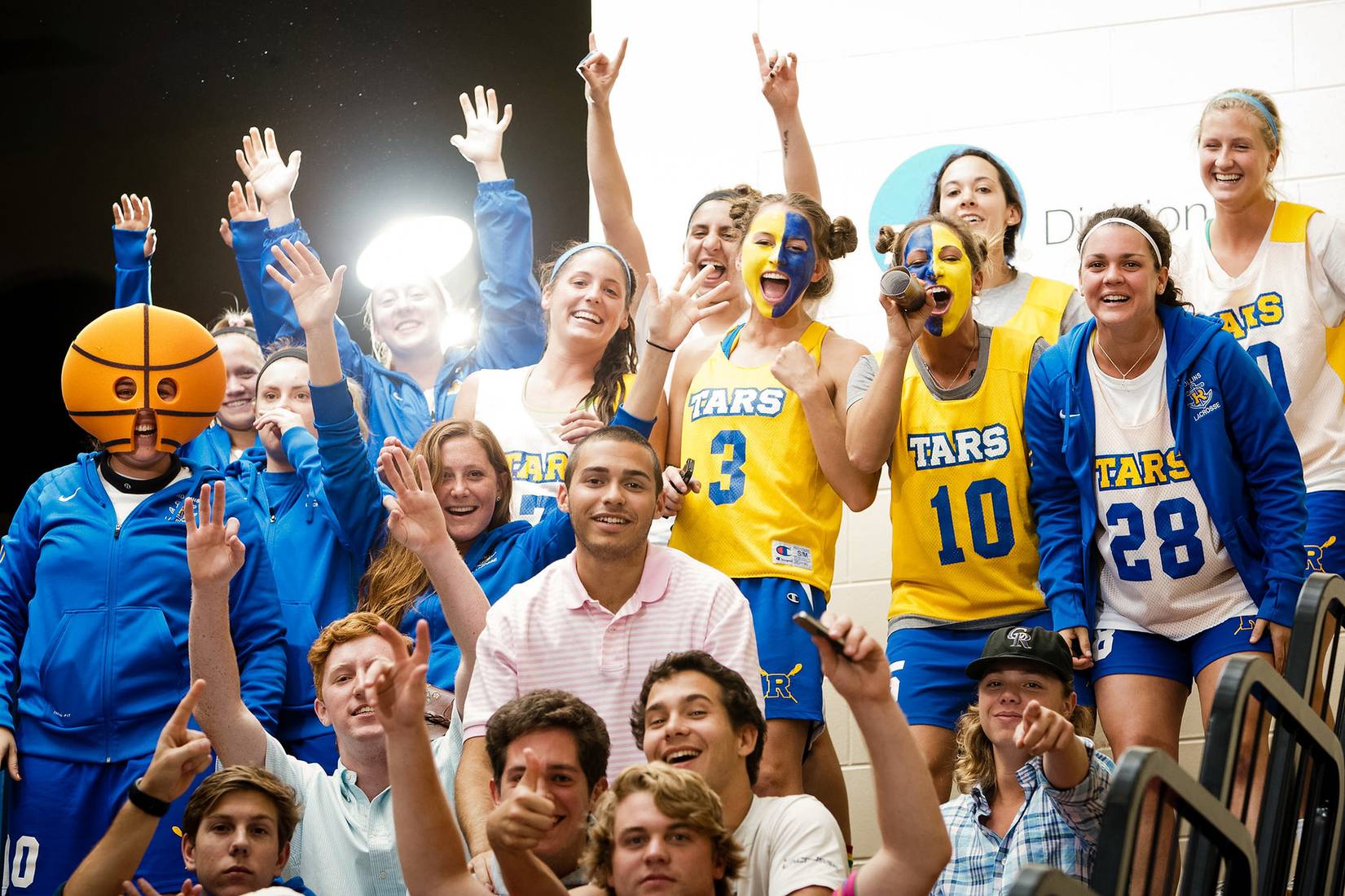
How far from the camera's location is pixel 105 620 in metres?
3.29

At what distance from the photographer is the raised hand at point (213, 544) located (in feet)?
10.0

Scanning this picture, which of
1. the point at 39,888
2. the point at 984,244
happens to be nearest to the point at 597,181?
the point at 984,244

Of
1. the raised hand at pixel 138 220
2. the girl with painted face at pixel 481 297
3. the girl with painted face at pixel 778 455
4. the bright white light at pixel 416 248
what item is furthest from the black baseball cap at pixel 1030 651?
the bright white light at pixel 416 248

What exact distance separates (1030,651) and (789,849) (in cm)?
76

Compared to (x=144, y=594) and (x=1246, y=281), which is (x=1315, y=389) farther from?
(x=144, y=594)

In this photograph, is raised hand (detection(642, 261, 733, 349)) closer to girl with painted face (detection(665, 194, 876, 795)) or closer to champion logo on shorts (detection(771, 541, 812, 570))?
girl with painted face (detection(665, 194, 876, 795))

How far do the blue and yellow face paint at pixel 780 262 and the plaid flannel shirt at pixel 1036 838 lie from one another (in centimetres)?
128

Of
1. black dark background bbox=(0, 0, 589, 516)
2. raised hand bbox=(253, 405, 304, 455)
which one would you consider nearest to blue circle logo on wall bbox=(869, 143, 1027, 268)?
black dark background bbox=(0, 0, 589, 516)

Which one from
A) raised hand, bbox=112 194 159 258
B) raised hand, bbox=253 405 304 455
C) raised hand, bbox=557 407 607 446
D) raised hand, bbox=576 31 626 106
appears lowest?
raised hand, bbox=557 407 607 446

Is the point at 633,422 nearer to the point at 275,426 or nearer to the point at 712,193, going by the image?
the point at 275,426

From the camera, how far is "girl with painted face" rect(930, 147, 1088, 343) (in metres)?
3.90

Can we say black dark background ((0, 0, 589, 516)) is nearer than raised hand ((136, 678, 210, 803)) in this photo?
No

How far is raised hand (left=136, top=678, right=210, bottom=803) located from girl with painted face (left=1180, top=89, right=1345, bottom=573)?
2.58 meters

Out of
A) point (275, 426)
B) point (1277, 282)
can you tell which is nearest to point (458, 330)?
point (275, 426)
